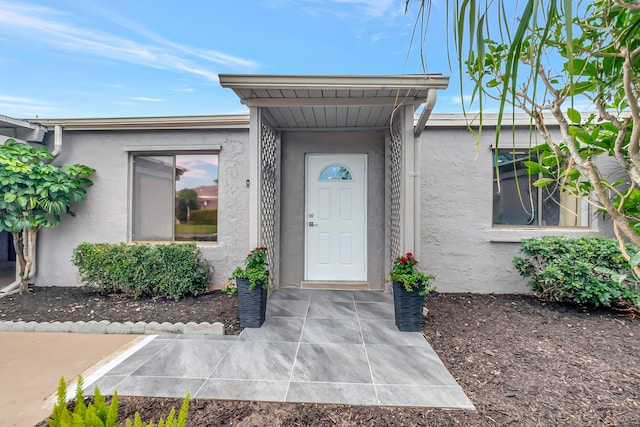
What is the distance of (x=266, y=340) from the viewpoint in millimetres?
2822

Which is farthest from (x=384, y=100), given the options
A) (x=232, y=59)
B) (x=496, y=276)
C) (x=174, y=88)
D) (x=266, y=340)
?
(x=174, y=88)

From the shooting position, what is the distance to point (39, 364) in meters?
2.44

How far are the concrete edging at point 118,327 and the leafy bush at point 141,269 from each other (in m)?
0.87

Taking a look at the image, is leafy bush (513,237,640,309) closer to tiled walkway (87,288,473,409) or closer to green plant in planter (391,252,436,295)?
green plant in planter (391,252,436,295)

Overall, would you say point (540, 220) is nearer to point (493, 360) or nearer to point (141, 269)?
point (493, 360)

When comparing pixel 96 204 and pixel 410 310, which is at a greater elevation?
pixel 96 204

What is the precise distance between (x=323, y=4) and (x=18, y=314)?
5520mm

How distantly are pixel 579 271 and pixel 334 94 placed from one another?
355cm

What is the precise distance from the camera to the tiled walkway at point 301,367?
201 centimetres

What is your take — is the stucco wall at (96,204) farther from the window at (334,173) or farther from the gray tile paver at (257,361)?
the gray tile paver at (257,361)

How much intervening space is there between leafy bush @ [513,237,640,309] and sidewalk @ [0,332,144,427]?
4.76 m

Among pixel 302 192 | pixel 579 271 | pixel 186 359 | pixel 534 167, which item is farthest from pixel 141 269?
pixel 579 271

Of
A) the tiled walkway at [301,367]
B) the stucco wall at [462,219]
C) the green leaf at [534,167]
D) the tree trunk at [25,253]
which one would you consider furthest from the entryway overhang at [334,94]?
the tree trunk at [25,253]

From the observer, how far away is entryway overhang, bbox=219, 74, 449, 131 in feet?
9.64
